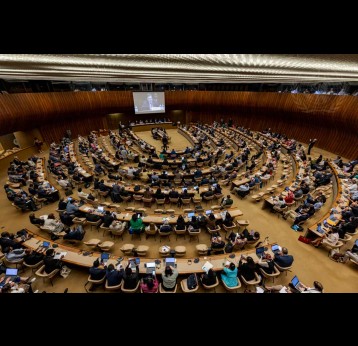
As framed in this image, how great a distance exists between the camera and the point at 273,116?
2467 centimetres

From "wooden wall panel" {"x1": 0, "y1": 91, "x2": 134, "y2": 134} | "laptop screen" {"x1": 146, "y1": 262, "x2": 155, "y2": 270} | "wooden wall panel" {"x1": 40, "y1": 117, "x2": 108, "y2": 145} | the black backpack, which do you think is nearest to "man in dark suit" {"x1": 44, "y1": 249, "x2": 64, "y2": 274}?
"laptop screen" {"x1": 146, "y1": 262, "x2": 155, "y2": 270}

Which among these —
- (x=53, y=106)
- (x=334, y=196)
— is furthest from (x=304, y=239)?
(x=53, y=106)

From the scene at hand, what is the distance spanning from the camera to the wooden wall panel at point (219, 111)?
16.9 meters

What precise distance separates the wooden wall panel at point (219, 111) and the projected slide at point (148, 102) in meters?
0.80

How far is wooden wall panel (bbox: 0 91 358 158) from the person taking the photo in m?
16.9

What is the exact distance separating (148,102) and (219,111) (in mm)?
10508

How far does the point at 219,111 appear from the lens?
97.5 ft

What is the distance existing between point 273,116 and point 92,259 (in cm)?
2520

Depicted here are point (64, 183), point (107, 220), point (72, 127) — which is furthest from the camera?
point (72, 127)

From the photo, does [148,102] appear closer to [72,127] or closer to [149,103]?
[149,103]

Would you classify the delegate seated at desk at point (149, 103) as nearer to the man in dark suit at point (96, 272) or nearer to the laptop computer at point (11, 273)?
the laptop computer at point (11, 273)
